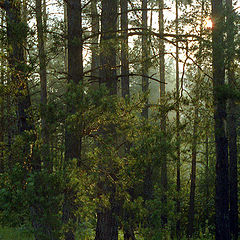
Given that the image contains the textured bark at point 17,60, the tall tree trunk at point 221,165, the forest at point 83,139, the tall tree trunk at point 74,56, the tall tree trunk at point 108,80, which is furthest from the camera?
the tall tree trunk at point 221,165

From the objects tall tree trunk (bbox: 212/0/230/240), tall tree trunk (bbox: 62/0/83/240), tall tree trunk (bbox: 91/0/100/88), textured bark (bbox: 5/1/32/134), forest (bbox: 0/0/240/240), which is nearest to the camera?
forest (bbox: 0/0/240/240)

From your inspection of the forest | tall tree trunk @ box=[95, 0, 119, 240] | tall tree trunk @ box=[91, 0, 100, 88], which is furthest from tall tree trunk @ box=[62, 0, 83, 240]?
tall tree trunk @ box=[95, 0, 119, 240]

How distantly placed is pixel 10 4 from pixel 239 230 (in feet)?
43.4

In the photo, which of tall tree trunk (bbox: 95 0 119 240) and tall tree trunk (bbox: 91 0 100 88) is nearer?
tall tree trunk (bbox: 91 0 100 88)

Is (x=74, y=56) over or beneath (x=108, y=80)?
over

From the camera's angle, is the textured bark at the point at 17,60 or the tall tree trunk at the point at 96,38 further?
the tall tree trunk at the point at 96,38

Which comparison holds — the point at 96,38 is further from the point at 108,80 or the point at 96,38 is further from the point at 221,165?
the point at 221,165

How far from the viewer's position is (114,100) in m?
5.98

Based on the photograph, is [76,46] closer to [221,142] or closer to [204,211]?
[221,142]

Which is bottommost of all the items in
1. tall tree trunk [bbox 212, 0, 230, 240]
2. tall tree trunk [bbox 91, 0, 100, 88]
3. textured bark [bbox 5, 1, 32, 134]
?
tall tree trunk [bbox 212, 0, 230, 240]

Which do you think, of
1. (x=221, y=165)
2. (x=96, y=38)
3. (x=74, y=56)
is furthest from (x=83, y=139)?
(x=96, y=38)

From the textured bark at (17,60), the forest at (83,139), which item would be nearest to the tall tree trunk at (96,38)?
A: the forest at (83,139)

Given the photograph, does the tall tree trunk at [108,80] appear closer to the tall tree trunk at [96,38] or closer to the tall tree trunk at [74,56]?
the tall tree trunk at [96,38]

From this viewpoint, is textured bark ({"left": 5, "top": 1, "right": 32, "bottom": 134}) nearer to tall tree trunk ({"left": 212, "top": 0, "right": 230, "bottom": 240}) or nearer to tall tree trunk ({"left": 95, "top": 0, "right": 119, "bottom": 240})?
tall tree trunk ({"left": 95, "top": 0, "right": 119, "bottom": 240})
